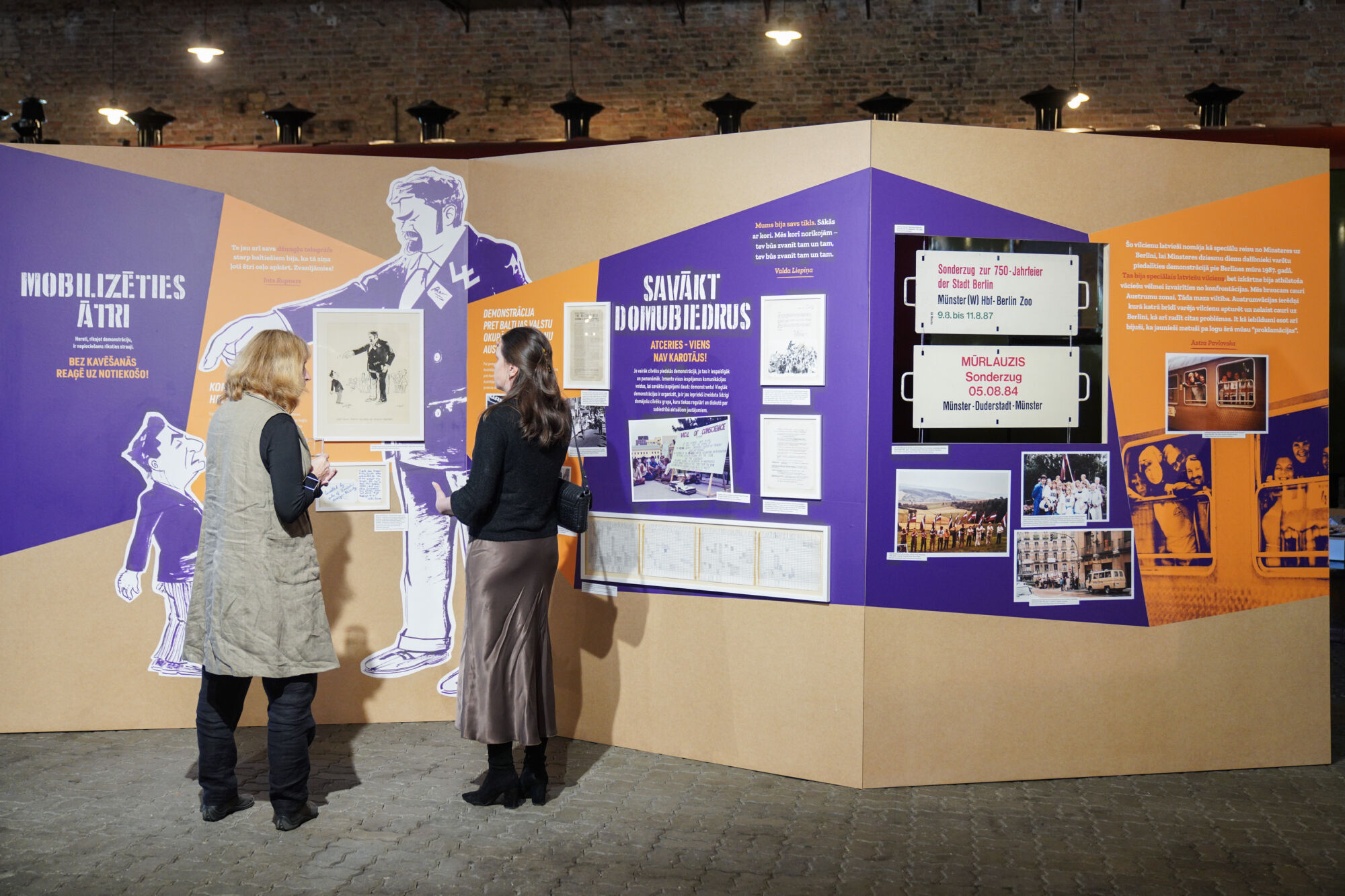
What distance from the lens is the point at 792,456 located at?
12.5 feet

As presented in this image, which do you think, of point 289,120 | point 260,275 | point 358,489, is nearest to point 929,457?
point 358,489

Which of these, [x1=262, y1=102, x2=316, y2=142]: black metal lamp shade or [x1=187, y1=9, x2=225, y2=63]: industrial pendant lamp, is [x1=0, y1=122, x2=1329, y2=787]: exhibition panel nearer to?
[x1=262, y1=102, x2=316, y2=142]: black metal lamp shade

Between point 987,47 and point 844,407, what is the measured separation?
7801 mm

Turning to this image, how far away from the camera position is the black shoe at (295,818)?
330cm

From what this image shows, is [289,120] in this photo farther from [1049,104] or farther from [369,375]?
[1049,104]

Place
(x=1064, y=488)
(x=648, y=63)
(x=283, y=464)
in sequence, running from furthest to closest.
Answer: (x=648, y=63)
(x=1064, y=488)
(x=283, y=464)

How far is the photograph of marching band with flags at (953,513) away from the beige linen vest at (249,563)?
2.12 metres

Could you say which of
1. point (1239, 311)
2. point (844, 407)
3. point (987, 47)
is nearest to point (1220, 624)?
point (1239, 311)

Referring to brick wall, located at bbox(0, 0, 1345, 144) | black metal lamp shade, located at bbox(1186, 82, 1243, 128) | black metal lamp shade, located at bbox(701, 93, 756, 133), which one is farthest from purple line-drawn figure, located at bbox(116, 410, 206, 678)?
black metal lamp shade, located at bbox(1186, 82, 1243, 128)

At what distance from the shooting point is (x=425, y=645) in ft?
14.9

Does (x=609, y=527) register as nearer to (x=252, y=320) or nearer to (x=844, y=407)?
(x=844, y=407)

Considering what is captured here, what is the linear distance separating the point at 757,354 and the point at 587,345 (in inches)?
29.8

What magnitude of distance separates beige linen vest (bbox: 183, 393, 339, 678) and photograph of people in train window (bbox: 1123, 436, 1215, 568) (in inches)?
121

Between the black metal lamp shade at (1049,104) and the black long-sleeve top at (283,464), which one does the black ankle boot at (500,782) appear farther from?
the black metal lamp shade at (1049,104)
